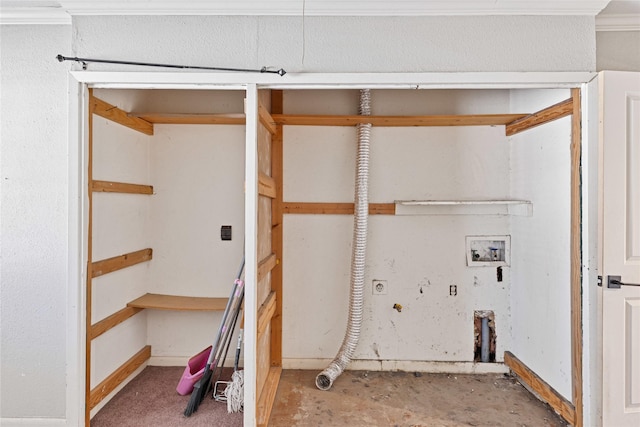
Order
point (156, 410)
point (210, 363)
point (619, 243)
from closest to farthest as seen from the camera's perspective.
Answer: point (619, 243), point (156, 410), point (210, 363)

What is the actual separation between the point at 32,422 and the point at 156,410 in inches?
25.2

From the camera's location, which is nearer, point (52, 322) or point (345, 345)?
point (52, 322)

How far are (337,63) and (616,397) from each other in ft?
7.39

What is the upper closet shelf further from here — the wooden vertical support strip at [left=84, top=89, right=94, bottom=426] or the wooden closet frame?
the wooden vertical support strip at [left=84, top=89, right=94, bottom=426]

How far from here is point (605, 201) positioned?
5.94 ft

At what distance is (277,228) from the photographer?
2.80 metres

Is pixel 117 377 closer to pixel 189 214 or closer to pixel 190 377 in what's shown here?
pixel 190 377

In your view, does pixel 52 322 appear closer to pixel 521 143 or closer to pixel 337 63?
pixel 337 63

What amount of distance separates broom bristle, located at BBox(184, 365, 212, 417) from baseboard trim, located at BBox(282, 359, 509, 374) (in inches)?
26.5

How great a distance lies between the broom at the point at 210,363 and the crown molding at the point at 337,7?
5.45ft

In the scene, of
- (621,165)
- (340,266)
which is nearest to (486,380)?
(340,266)

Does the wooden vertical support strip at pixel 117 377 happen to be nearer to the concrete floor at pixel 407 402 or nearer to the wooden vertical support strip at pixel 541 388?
the concrete floor at pixel 407 402

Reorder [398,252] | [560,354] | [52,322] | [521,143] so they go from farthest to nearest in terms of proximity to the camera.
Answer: [398,252] < [521,143] < [560,354] < [52,322]

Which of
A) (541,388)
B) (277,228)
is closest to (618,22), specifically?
(541,388)
